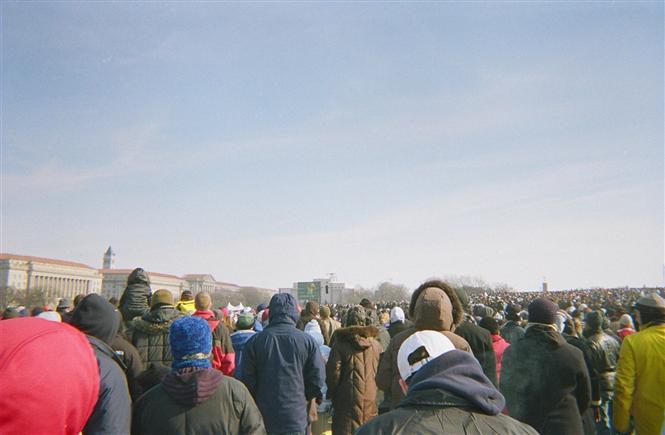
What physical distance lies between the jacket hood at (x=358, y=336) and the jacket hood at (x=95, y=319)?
3504 millimetres

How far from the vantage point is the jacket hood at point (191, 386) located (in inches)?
123

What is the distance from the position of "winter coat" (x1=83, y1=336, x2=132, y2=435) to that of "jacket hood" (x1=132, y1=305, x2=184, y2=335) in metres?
2.10

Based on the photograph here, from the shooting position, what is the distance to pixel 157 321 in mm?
5086

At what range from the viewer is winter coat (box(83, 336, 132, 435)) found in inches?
104

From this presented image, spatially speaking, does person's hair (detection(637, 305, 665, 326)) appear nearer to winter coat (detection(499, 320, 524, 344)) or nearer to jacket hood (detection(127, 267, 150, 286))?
winter coat (detection(499, 320, 524, 344))

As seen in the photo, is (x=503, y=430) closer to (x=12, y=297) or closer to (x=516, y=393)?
(x=516, y=393)

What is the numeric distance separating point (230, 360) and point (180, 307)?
1.20 meters

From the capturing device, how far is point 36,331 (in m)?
1.86

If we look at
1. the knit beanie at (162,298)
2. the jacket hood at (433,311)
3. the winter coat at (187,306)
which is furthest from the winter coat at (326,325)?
the jacket hood at (433,311)

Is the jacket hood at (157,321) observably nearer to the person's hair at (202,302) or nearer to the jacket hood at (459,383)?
the person's hair at (202,302)

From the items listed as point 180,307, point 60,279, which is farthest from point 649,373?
point 60,279

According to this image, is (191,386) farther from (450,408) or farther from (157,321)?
(157,321)

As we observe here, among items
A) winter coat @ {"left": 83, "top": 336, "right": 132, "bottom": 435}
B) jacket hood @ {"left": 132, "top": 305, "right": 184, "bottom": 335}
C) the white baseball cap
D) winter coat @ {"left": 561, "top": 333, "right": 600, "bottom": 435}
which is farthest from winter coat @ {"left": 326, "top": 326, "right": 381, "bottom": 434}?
the white baseball cap

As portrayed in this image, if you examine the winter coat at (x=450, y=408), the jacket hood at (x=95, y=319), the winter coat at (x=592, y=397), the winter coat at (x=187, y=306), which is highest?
the jacket hood at (x=95, y=319)
